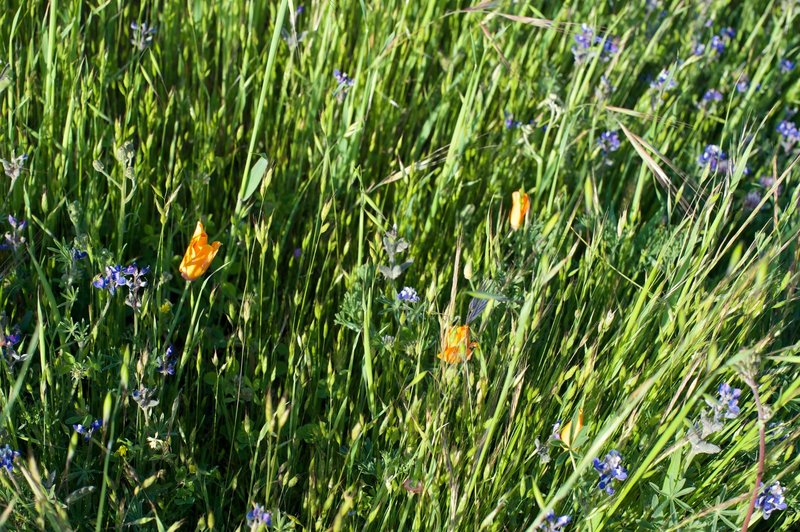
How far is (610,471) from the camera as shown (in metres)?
1.40

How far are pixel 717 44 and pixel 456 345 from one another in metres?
1.81

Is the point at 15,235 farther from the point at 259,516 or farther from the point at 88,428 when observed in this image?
the point at 259,516

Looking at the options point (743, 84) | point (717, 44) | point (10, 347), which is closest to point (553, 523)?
point (10, 347)

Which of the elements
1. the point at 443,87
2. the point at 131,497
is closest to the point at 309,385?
the point at 131,497

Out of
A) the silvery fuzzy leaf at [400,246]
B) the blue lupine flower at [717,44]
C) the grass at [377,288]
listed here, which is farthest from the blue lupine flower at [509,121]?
the blue lupine flower at [717,44]

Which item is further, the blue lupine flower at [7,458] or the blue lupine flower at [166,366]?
the blue lupine flower at [166,366]

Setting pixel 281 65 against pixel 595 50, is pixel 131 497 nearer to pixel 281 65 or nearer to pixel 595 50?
pixel 281 65

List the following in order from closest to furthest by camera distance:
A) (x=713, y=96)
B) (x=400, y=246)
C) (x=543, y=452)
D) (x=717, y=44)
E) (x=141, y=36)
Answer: (x=543, y=452), (x=400, y=246), (x=141, y=36), (x=713, y=96), (x=717, y=44)

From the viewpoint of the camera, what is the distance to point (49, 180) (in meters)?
1.87

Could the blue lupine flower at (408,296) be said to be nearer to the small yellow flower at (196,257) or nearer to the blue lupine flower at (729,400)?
the small yellow flower at (196,257)

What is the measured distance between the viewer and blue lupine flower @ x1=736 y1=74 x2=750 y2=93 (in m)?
2.56

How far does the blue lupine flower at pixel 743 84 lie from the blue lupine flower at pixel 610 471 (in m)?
1.62

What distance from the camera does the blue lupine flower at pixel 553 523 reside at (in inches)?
52.9

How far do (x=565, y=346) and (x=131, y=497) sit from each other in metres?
0.92
